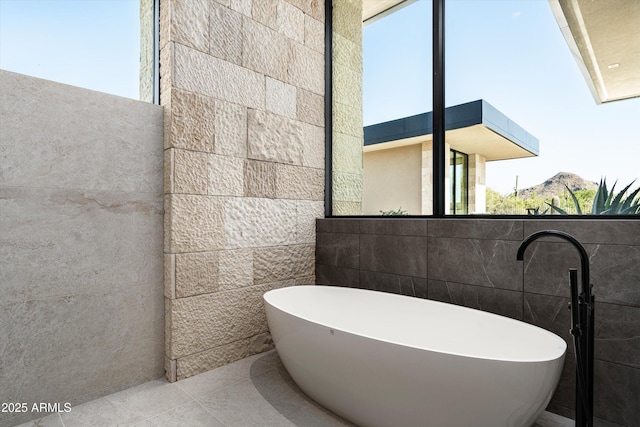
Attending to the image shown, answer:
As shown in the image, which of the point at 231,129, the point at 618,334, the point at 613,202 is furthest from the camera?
the point at 231,129

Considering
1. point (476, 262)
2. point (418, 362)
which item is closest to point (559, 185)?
point (476, 262)

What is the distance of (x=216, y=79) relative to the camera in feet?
7.16

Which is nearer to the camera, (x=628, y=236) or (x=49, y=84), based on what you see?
(x=628, y=236)

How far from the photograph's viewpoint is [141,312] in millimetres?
1988

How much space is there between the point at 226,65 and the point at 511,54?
71.0 inches

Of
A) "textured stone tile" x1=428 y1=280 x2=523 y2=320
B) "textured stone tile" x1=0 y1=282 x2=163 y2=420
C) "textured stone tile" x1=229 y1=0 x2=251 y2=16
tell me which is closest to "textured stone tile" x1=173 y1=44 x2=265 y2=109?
"textured stone tile" x1=229 y1=0 x2=251 y2=16

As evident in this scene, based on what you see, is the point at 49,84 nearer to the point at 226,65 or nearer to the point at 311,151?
the point at 226,65

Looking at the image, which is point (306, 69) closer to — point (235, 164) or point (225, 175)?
point (235, 164)

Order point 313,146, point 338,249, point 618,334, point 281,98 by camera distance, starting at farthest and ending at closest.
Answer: point 313,146 < point 338,249 < point 281,98 < point 618,334

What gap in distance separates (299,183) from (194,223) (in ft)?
3.00

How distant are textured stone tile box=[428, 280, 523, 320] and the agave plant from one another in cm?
57

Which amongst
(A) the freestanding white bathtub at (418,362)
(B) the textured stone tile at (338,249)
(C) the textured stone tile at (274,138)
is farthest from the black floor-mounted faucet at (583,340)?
(C) the textured stone tile at (274,138)

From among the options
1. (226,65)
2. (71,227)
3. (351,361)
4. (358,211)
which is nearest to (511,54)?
(358,211)

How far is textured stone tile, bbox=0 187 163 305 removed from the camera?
161 centimetres
